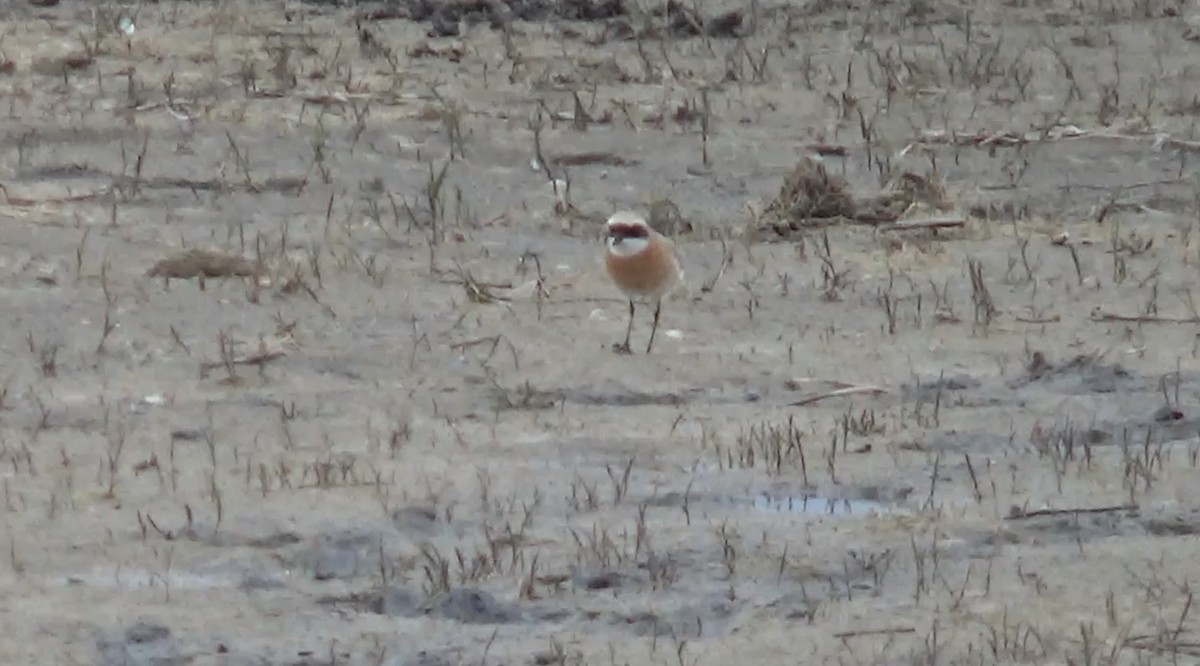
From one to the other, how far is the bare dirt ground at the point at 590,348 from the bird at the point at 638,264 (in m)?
0.18

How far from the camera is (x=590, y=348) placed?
7832 mm

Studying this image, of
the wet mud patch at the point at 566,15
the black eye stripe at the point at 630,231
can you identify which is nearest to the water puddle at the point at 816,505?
the black eye stripe at the point at 630,231

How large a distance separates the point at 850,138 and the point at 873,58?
2.01m

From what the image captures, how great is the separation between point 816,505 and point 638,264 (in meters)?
1.93

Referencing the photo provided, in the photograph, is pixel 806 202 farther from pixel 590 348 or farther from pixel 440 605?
pixel 440 605

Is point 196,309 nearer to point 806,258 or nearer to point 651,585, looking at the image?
point 806,258

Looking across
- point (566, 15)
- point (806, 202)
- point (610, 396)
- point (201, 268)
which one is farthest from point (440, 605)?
point (566, 15)

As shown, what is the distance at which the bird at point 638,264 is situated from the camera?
25.7ft

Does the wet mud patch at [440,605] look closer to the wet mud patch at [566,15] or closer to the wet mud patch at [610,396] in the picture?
the wet mud patch at [610,396]

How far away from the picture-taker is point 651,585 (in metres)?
5.42

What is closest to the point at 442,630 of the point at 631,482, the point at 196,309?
the point at 631,482

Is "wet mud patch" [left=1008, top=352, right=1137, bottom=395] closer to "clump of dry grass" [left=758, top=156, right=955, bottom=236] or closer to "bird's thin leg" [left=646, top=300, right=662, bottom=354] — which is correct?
"bird's thin leg" [left=646, top=300, right=662, bottom=354]

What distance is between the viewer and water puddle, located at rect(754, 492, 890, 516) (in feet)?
19.8

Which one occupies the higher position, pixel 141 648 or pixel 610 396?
pixel 141 648
